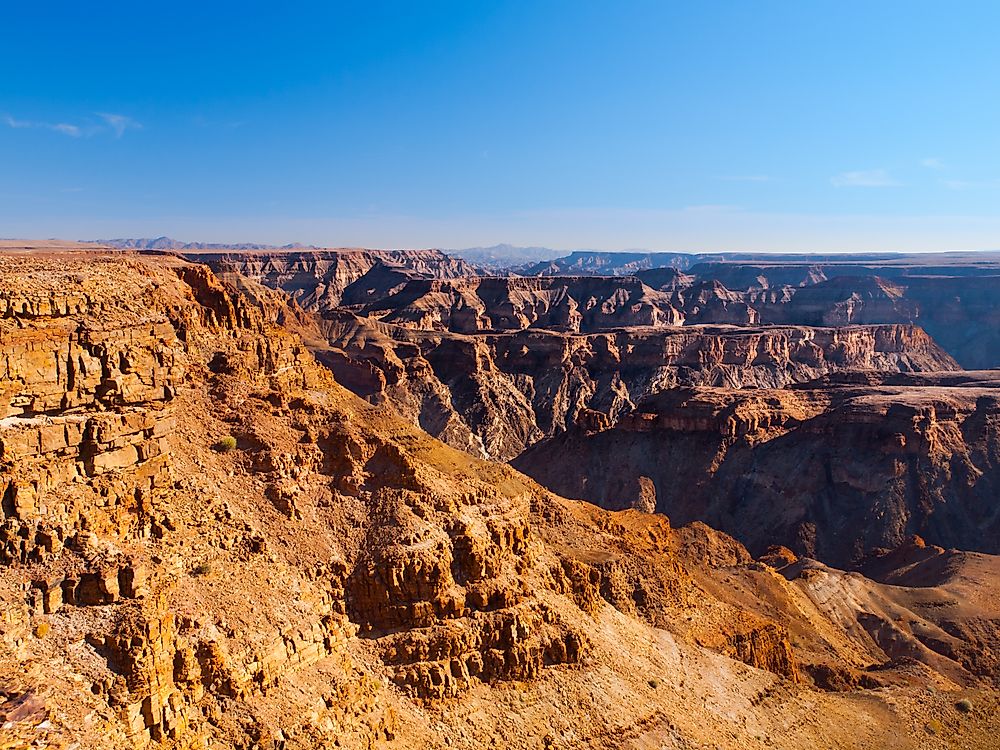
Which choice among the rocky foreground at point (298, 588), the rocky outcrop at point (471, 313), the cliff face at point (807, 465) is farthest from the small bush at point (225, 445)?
the rocky outcrop at point (471, 313)

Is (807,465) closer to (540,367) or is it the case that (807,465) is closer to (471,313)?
(540,367)

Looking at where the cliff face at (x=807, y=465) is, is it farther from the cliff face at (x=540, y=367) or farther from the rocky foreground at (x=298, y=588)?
the rocky foreground at (x=298, y=588)

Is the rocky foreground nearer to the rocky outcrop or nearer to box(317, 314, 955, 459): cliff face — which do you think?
box(317, 314, 955, 459): cliff face

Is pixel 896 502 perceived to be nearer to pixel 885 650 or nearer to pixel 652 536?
pixel 885 650

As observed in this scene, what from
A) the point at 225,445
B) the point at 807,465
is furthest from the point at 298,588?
the point at 807,465

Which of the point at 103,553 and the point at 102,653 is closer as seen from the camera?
the point at 102,653

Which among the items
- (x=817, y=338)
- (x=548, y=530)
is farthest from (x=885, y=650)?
(x=817, y=338)

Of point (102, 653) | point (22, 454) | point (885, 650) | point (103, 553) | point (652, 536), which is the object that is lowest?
point (885, 650)
